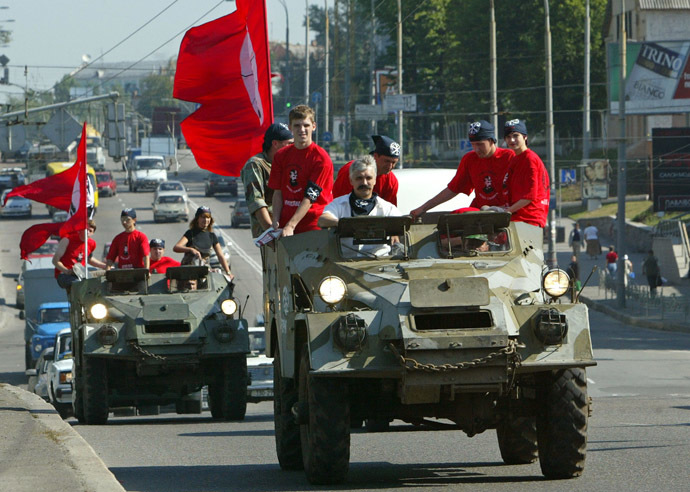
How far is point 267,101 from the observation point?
17.1 meters

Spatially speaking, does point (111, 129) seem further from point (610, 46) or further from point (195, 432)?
point (195, 432)

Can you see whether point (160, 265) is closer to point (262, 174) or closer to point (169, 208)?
point (262, 174)

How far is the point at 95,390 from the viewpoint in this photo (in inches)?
653

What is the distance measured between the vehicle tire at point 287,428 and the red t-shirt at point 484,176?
7.44 feet

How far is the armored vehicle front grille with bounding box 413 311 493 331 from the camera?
938cm

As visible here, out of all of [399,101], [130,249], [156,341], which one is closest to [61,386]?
[130,249]

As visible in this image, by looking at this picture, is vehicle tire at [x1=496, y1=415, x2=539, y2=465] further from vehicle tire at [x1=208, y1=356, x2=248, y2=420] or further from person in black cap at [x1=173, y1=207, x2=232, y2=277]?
person in black cap at [x1=173, y1=207, x2=232, y2=277]

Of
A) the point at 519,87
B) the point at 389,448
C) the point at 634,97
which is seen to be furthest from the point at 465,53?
the point at 389,448

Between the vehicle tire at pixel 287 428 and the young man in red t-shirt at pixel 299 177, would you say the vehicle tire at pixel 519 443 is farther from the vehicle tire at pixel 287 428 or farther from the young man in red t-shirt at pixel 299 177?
the young man in red t-shirt at pixel 299 177

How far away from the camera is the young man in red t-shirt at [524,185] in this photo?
11.4 metres

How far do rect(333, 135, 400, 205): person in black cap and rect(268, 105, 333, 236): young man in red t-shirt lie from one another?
0.62 feet

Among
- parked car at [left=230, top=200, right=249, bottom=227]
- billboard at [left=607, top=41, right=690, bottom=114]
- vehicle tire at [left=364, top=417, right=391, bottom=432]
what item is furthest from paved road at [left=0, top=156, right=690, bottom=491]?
parked car at [left=230, top=200, right=249, bottom=227]

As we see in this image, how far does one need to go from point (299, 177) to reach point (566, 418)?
2.98 metres

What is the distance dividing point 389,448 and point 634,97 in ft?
158
